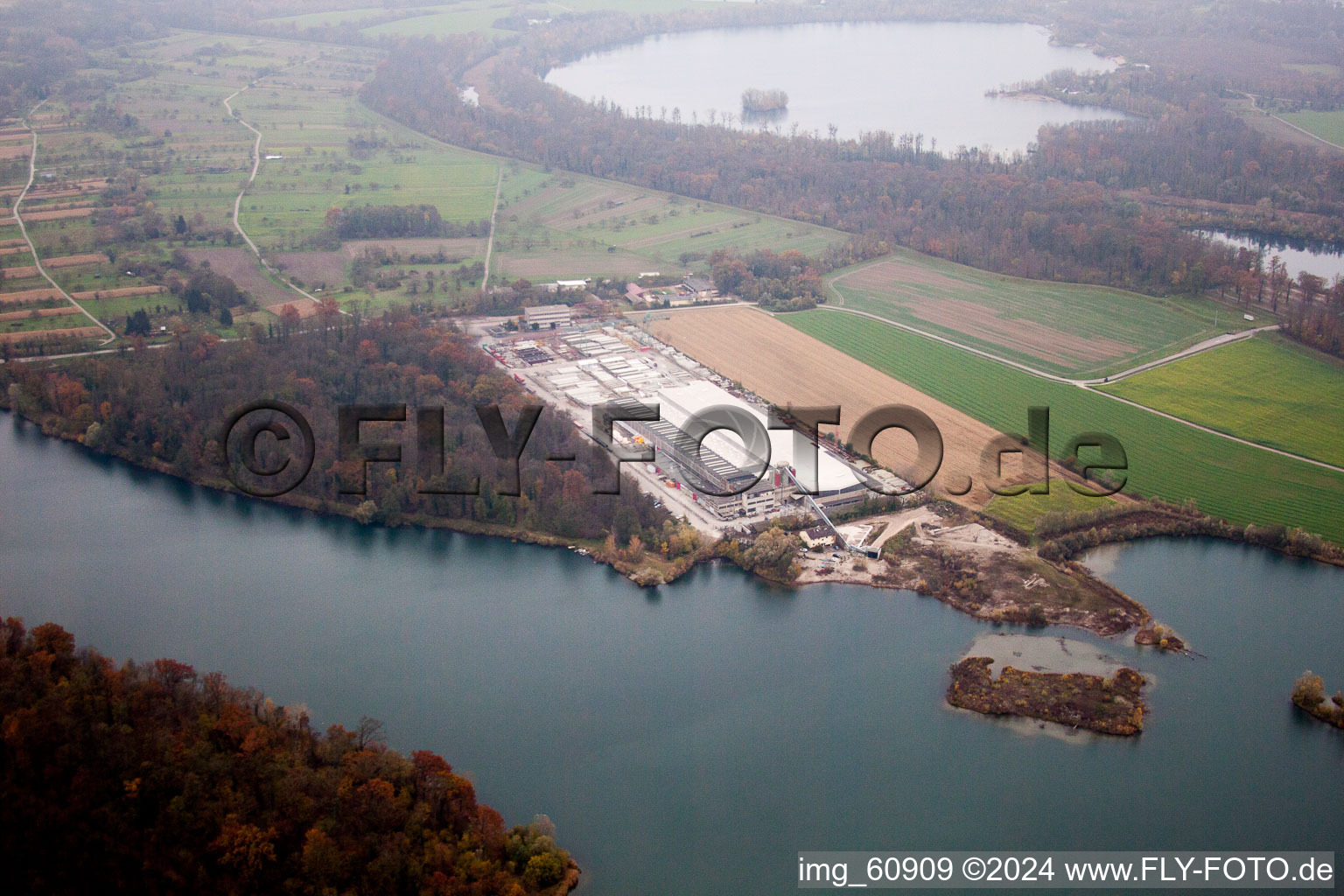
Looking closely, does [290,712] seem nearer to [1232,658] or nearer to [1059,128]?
[1232,658]

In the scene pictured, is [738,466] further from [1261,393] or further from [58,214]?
[58,214]

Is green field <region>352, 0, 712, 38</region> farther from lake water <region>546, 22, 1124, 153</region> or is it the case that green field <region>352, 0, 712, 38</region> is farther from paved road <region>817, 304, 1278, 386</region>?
paved road <region>817, 304, 1278, 386</region>

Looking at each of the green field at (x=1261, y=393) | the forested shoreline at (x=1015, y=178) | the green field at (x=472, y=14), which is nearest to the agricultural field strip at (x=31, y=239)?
the forested shoreline at (x=1015, y=178)

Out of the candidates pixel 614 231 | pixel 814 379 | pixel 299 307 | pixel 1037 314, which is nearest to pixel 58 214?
pixel 299 307

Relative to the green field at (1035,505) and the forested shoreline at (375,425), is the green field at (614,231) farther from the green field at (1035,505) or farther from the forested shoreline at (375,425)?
the green field at (1035,505)

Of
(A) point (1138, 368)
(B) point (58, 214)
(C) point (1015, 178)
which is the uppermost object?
(C) point (1015, 178)

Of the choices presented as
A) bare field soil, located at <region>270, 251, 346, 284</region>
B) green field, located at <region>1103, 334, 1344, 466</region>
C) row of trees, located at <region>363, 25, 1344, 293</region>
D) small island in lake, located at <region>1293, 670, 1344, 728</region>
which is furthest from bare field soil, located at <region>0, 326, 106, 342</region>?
small island in lake, located at <region>1293, 670, 1344, 728</region>
